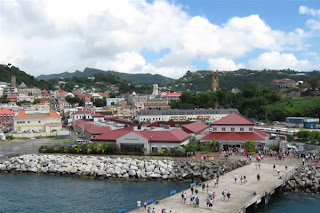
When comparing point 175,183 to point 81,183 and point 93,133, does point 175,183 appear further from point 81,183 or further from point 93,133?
point 93,133

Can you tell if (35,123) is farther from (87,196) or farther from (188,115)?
(87,196)

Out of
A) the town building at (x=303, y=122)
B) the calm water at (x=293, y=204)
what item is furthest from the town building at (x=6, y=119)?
the calm water at (x=293, y=204)

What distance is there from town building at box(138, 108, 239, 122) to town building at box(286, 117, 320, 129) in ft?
67.4

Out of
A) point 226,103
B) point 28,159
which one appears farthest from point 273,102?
point 28,159

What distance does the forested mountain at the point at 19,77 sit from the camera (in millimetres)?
166125

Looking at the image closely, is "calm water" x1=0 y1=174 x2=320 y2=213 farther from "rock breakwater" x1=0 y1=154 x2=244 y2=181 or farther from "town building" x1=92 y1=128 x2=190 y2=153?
"town building" x1=92 y1=128 x2=190 y2=153

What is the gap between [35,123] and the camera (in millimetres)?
64750

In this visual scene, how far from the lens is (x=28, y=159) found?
39.4m

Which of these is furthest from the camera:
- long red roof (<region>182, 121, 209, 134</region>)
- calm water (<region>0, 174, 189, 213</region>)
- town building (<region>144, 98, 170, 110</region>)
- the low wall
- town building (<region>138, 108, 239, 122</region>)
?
town building (<region>144, 98, 170, 110</region>)

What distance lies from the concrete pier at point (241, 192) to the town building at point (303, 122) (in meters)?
36.3

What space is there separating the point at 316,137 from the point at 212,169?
20.2 m

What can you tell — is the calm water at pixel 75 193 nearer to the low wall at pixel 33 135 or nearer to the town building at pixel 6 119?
the low wall at pixel 33 135

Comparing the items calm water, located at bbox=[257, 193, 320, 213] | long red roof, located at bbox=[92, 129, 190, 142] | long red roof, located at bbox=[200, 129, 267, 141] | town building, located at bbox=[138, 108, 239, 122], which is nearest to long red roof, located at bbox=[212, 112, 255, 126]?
long red roof, located at bbox=[200, 129, 267, 141]

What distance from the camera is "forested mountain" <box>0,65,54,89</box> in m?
166
